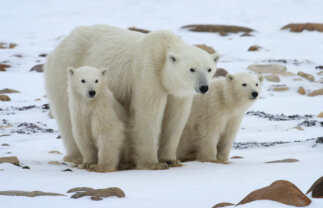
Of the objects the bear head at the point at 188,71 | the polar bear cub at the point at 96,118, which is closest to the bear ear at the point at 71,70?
the polar bear cub at the point at 96,118

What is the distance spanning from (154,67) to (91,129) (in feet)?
3.07

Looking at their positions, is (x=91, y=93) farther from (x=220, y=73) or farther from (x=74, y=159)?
(x=220, y=73)

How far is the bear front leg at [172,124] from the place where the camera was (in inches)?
208

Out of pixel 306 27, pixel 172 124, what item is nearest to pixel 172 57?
pixel 172 124

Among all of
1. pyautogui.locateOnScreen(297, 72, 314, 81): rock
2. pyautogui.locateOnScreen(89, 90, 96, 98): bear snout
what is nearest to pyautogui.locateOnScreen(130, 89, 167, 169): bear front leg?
pyautogui.locateOnScreen(89, 90, 96, 98): bear snout

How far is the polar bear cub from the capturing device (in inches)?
192

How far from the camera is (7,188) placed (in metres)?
3.33

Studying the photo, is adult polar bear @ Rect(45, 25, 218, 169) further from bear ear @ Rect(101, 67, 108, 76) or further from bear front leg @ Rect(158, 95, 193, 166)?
bear ear @ Rect(101, 67, 108, 76)

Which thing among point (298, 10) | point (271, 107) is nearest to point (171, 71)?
point (271, 107)

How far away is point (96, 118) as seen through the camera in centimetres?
487

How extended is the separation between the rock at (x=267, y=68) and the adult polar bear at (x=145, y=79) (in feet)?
29.6

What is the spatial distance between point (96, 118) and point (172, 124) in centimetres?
94

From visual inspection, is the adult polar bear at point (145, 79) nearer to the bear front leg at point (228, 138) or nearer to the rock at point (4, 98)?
the bear front leg at point (228, 138)

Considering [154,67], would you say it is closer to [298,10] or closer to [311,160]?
[311,160]
